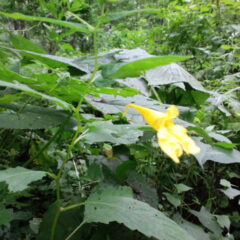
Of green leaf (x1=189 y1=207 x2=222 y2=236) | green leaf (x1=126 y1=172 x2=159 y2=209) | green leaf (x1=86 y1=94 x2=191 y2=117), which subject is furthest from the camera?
green leaf (x1=189 y1=207 x2=222 y2=236)

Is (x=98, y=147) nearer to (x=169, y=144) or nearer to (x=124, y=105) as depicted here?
(x=124, y=105)

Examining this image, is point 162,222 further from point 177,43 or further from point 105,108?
point 177,43

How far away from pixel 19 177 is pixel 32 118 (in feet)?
0.76

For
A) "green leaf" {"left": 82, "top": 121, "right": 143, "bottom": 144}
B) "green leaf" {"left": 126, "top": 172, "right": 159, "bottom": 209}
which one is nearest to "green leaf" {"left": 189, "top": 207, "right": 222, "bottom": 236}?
"green leaf" {"left": 126, "top": 172, "right": 159, "bottom": 209}

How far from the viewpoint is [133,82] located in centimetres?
117

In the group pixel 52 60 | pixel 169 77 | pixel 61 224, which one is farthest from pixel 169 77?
pixel 61 224

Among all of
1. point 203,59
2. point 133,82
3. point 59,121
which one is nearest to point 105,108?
point 59,121

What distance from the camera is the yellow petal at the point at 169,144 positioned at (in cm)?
38

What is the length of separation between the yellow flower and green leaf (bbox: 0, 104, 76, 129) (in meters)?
0.34

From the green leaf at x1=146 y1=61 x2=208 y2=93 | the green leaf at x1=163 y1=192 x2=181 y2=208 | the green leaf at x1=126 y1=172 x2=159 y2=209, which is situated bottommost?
the green leaf at x1=163 y1=192 x2=181 y2=208

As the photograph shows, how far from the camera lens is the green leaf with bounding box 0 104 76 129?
75cm

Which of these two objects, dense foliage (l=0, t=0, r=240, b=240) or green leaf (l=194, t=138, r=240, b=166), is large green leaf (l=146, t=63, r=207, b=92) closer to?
dense foliage (l=0, t=0, r=240, b=240)

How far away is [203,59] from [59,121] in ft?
6.53

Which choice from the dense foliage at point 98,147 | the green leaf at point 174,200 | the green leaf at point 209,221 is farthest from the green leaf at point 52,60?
the green leaf at point 209,221
